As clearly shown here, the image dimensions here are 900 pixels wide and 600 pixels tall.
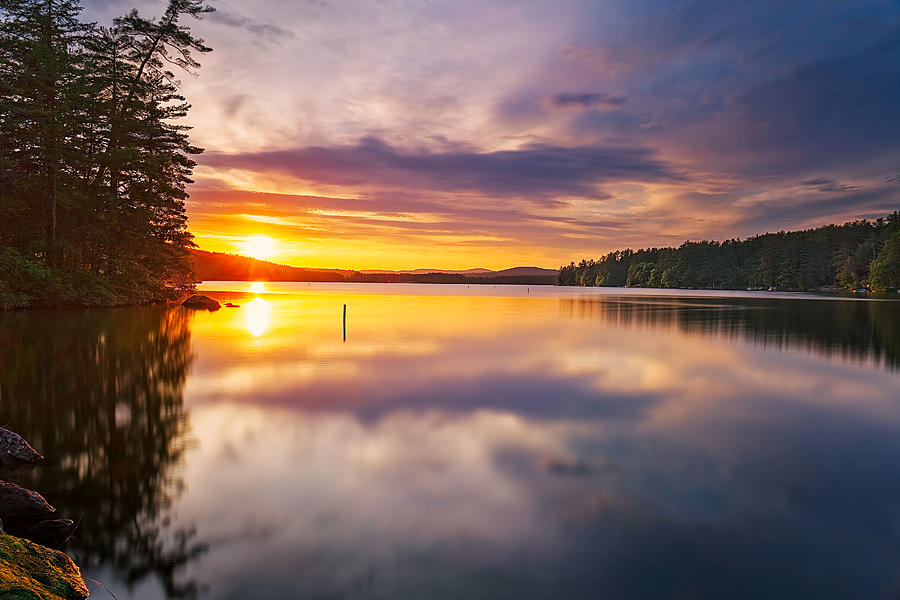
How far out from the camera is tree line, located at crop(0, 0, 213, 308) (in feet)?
117

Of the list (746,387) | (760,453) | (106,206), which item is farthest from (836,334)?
(106,206)

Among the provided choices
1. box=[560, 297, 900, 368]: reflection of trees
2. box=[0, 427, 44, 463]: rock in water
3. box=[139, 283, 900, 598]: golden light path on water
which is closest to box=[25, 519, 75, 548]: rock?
box=[139, 283, 900, 598]: golden light path on water

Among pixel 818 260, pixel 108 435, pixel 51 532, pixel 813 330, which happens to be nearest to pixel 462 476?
pixel 51 532

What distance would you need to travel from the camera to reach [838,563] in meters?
6.90

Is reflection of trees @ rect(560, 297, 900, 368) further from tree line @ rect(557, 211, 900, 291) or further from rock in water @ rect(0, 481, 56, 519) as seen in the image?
tree line @ rect(557, 211, 900, 291)

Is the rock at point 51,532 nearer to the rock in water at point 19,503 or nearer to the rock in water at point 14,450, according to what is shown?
the rock in water at point 19,503

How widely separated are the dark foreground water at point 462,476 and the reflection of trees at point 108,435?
0.20 feet

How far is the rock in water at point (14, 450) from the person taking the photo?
9.33m

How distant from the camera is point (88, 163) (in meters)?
43.4

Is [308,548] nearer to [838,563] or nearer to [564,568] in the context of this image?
[564,568]

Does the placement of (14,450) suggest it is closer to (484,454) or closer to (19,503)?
(19,503)

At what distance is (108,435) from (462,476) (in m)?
8.46

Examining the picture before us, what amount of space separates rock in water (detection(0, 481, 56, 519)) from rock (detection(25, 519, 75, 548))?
351 mm

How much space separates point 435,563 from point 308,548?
1.85m
